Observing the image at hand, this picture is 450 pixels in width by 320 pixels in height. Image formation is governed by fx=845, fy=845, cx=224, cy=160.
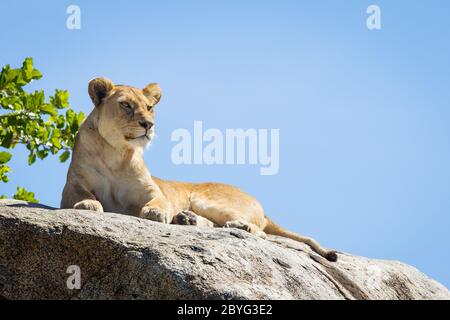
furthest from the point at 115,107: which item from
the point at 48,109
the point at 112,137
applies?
the point at 48,109

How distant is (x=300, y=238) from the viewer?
10906 mm

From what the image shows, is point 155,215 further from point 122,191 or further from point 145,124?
point 145,124

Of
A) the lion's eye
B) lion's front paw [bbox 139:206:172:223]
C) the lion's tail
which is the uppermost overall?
the lion's eye

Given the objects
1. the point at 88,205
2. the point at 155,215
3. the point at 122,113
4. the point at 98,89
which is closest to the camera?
the point at 88,205

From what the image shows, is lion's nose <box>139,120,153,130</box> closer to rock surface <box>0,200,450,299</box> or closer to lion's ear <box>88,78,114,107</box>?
lion's ear <box>88,78,114,107</box>

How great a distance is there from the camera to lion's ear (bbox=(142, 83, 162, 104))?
35.0ft

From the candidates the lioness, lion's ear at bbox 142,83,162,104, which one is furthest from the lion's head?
lion's ear at bbox 142,83,162,104

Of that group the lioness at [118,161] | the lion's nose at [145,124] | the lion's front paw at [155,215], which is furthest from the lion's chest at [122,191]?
the lion's front paw at [155,215]

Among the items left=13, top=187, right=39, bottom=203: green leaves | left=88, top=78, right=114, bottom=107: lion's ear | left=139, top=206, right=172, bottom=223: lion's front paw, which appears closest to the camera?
left=139, top=206, right=172, bottom=223: lion's front paw

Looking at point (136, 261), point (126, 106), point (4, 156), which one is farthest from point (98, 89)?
point (136, 261)

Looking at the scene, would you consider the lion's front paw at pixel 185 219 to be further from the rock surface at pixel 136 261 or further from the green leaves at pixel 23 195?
the green leaves at pixel 23 195

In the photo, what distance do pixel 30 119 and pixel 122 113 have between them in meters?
2.13

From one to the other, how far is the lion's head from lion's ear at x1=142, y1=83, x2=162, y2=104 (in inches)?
12.2
